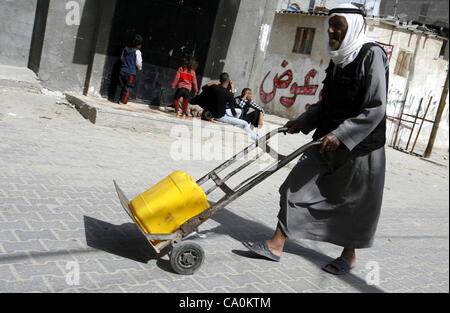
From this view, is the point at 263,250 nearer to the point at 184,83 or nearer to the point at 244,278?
the point at 244,278

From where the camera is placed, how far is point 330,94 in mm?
3854

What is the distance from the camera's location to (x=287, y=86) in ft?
76.5

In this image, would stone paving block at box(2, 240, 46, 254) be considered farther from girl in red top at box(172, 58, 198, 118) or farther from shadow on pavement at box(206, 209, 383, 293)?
girl in red top at box(172, 58, 198, 118)

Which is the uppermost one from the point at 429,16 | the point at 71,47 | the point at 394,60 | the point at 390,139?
the point at 429,16

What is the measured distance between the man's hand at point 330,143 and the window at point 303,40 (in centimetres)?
1996

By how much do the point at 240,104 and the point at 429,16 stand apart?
1548cm

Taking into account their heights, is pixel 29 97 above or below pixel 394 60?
below

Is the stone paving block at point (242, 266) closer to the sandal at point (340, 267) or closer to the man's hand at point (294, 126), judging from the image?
the sandal at point (340, 267)

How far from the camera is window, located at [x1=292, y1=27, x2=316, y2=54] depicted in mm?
22656

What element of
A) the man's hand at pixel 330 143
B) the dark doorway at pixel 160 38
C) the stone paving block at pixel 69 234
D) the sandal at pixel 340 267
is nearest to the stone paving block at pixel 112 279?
the stone paving block at pixel 69 234
